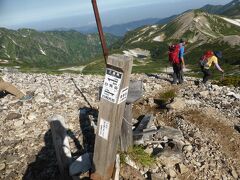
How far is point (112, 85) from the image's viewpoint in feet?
20.3

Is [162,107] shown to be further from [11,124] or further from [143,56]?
[143,56]

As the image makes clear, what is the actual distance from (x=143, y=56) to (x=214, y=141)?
190 m

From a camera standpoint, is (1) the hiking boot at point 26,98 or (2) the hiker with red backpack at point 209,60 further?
(2) the hiker with red backpack at point 209,60

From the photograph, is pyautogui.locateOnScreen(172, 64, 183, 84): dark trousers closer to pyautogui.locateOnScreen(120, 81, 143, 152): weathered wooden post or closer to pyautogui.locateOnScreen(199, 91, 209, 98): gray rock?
pyautogui.locateOnScreen(199, 91, 209, 98): gray rock

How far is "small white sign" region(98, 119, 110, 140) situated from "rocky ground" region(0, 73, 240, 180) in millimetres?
1630

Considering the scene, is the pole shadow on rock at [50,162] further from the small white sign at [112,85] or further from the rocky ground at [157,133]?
the small white sign at [112,85]

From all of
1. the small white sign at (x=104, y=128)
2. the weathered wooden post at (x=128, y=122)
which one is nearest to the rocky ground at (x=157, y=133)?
the weathered wooden post at (x=128, y=122)

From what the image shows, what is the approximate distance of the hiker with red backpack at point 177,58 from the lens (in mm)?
18688

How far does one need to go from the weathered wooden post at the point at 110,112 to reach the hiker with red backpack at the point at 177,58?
42.2 feet

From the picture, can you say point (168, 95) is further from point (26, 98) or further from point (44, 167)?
point (44, 167)

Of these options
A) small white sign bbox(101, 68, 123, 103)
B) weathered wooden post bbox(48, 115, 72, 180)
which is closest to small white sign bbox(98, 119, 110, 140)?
small white sign bbox(101, 68, 123, 103)

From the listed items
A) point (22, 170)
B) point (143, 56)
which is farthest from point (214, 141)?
point (143, 56)

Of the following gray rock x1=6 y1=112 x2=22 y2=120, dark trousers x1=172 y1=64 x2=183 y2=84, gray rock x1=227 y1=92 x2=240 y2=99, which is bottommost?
gray rock x1=227 y1=92 x2=240 y2=99

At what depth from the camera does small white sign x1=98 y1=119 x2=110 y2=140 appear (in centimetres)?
649
